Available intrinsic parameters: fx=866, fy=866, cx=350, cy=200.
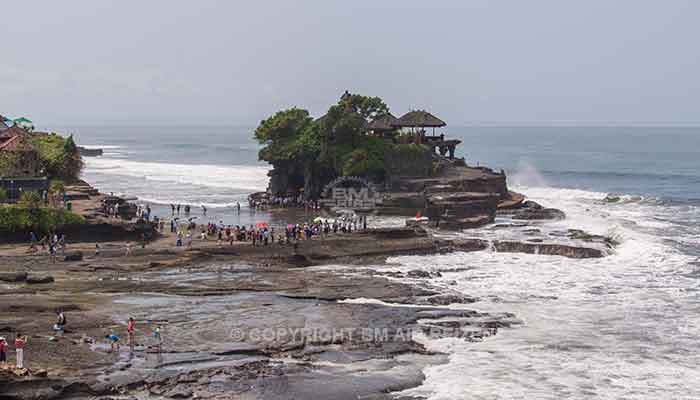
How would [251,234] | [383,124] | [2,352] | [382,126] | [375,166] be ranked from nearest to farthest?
[2,352] → [251,234] → [375,166] → [382,126] → [383,124]

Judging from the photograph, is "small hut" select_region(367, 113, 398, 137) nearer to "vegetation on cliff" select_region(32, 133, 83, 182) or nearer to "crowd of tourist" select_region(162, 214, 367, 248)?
"crowd of tourist" select_region(162, 214, 367, 248)

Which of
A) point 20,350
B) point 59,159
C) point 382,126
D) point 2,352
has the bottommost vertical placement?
point 2,352

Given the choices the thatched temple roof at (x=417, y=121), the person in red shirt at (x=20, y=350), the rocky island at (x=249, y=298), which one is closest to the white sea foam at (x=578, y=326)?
the rocky island at (x=249, y=298)

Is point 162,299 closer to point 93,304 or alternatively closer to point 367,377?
point 93,304

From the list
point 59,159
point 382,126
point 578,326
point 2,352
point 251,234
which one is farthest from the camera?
point 382,126

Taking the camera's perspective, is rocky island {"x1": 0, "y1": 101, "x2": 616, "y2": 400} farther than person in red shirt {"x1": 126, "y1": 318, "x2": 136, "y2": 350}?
No

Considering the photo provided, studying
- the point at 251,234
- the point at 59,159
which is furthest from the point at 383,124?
the point at 251,234

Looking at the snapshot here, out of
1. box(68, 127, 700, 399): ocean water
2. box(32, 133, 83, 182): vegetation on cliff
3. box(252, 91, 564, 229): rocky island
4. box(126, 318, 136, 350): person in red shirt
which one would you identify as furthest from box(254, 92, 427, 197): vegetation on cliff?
box(126, 318, 136, 350): person in red shirt

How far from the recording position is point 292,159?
74.1m

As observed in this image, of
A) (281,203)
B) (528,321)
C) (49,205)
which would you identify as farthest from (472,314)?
(281,203)

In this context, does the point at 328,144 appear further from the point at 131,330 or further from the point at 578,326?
the point at 131,330

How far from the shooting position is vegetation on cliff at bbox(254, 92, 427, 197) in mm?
70250

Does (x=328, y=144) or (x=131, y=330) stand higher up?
(x=328, y=144)

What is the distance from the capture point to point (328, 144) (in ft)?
238
